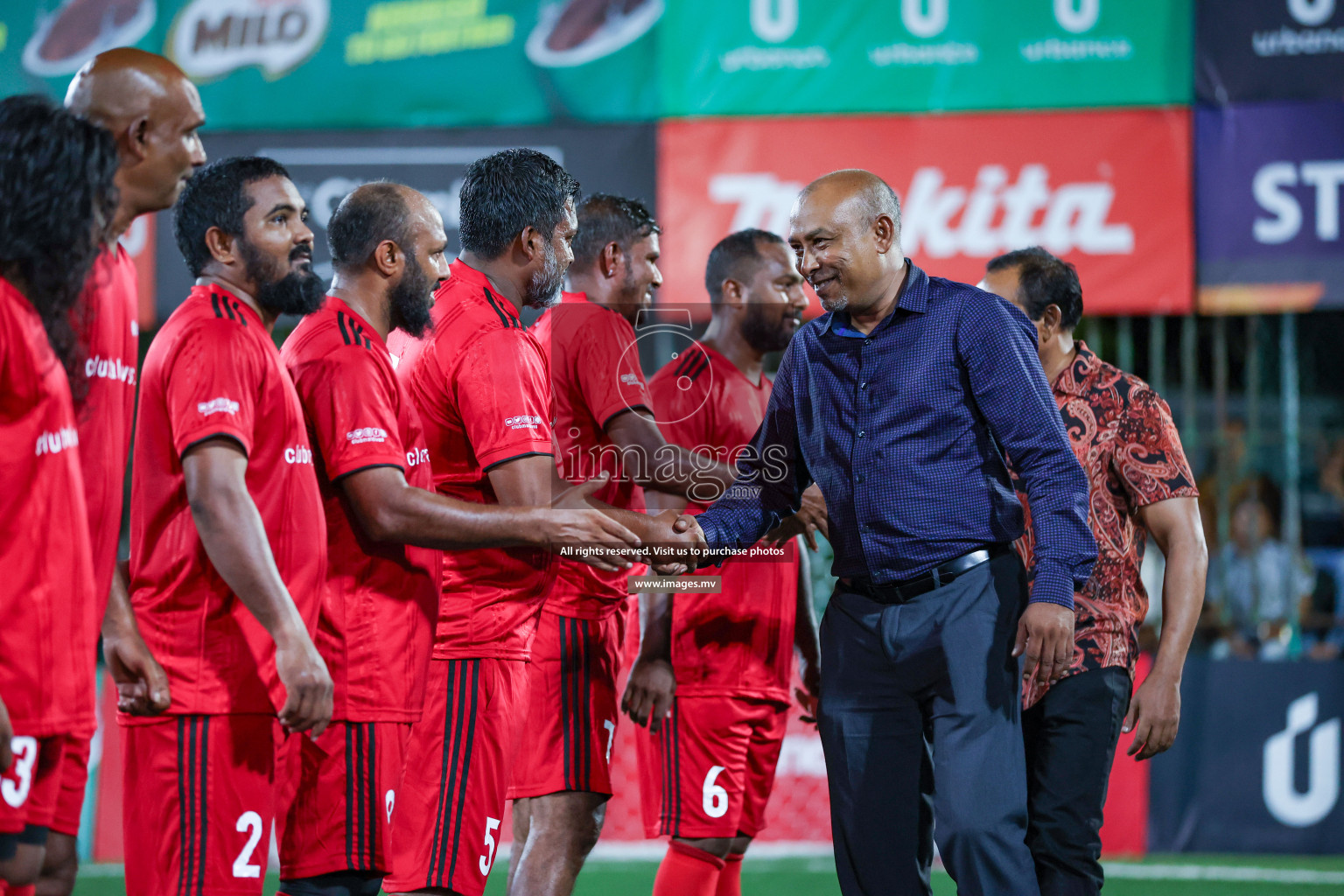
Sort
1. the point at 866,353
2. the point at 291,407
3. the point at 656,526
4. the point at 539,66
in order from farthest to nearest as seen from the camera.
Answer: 1. the point at 539,66
2. the point at 656,526
3. the point at 866,353
4. the point at 291,407

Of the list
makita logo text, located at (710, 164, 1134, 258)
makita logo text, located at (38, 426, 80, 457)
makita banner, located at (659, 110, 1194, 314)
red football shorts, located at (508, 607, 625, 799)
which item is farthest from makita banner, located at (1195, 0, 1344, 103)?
makita logo text, located at (38, 426, 80, 457)

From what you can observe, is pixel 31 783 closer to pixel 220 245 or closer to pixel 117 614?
pixel 117 614

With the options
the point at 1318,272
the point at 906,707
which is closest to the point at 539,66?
the point at 1318,272

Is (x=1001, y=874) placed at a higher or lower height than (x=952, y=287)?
lower

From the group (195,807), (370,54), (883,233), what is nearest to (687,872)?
(195,807)

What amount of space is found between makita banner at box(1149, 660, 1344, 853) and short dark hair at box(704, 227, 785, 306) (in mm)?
3687

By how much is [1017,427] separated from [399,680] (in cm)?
161

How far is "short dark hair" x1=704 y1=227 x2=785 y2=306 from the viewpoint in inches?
201

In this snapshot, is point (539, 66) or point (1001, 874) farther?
point (539, 66)

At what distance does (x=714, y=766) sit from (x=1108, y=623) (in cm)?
137

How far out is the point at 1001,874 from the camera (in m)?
3.15

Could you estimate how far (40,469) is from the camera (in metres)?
2.29

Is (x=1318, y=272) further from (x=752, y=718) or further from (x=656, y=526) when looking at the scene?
(x=656, y=526)

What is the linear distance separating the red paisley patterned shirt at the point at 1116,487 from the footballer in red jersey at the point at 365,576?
147cm
